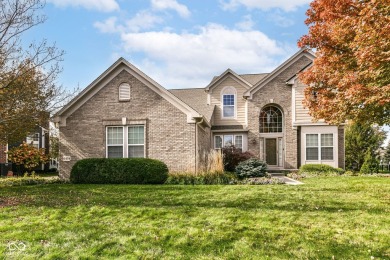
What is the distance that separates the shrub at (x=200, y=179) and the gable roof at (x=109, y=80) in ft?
9.35

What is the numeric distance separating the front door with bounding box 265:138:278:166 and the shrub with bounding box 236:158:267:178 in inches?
221

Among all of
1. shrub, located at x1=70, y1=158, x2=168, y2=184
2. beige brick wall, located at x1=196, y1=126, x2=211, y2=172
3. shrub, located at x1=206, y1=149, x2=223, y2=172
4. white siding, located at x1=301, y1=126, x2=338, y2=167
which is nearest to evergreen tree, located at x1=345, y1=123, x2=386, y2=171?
white siding, located at x1=301, y1=126, x2=338, y2=167

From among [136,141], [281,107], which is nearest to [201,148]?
[136,141]

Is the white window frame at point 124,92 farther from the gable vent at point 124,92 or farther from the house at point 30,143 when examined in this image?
the house at point 30,143

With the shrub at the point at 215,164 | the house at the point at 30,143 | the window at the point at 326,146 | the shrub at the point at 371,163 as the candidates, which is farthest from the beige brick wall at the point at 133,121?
the shrub at the point at 371,163

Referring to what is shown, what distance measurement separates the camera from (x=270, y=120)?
21.2 m

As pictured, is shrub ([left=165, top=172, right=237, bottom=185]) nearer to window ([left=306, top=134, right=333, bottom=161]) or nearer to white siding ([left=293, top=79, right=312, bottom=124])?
window ([left=306, top=134, right=333, bottom=161])

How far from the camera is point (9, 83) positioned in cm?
977

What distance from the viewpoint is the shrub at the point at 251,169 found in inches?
599

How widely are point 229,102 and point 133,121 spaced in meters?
8.75

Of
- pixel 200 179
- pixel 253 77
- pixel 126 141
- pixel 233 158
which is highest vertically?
pixel 253 77

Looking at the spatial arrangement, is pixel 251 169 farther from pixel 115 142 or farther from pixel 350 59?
pixel 115 142

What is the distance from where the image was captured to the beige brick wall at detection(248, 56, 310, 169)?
20.2m

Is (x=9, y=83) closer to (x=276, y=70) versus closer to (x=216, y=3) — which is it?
(x=216, y=3)
